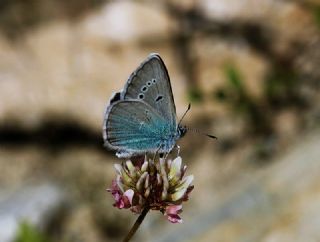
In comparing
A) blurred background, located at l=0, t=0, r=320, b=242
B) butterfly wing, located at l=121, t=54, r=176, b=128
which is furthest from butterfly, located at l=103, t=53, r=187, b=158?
blurred background, located at l=0, t=0, r=320, b=242

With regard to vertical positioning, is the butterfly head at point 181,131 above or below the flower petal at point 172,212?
above

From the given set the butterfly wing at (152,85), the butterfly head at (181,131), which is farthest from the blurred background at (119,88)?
the butterfly wing at (152,85)

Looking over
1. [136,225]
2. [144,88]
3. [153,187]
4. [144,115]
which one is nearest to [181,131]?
[144,115]

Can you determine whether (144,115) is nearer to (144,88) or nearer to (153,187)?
(144,88)

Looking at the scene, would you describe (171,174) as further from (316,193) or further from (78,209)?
(78,209)

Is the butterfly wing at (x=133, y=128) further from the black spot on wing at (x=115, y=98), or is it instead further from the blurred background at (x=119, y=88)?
the blurred background at (x=119, y=88)

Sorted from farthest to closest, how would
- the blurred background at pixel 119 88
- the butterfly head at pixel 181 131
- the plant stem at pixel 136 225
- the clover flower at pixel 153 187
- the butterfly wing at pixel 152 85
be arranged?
the blurred background at pixel 119 88, the butterfly head at pixel 181 131, the butterfly wing at pixel 152 85, the clover flower at pixel 153 187, the plant stem at pixel 136 225
